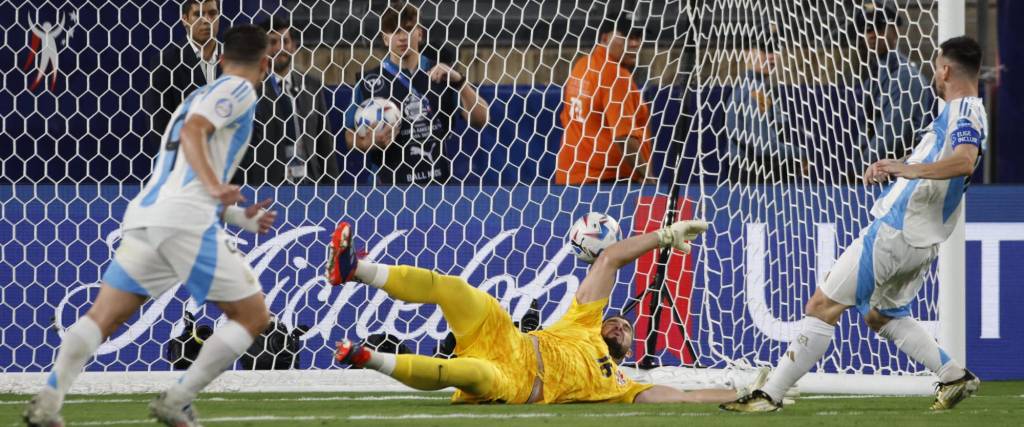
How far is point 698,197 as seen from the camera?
8922 mm

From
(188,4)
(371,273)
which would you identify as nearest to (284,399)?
(371,273)

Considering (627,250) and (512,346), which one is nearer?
(512,346)

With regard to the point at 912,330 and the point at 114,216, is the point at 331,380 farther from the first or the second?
the point at 912,330

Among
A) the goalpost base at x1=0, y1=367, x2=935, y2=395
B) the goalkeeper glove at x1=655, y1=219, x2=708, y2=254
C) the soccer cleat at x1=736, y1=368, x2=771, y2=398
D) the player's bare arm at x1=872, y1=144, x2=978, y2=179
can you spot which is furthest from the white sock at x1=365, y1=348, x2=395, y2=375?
the player's bare arm at x1=872, y1=144, x2=978, y2=179

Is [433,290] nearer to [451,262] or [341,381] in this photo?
[341,381]

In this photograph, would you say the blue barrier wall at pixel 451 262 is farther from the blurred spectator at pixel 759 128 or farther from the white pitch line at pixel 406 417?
the white pitch line at pixel 406 417

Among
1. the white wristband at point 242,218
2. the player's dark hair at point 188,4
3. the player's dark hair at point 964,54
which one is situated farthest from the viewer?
the player's dark hair at point 188,4

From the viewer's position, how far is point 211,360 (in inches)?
206

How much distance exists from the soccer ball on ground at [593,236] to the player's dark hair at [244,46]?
2382mm

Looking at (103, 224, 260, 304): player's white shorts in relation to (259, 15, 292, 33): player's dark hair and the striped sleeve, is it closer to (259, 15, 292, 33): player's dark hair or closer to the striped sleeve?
the striped sleeve

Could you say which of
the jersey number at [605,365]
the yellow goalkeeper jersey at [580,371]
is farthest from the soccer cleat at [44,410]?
the jersey number at [605,365]

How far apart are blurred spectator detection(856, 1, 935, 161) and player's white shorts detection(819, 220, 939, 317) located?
2226mm

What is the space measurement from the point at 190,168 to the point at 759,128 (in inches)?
178

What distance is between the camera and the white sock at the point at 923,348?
678 cm
